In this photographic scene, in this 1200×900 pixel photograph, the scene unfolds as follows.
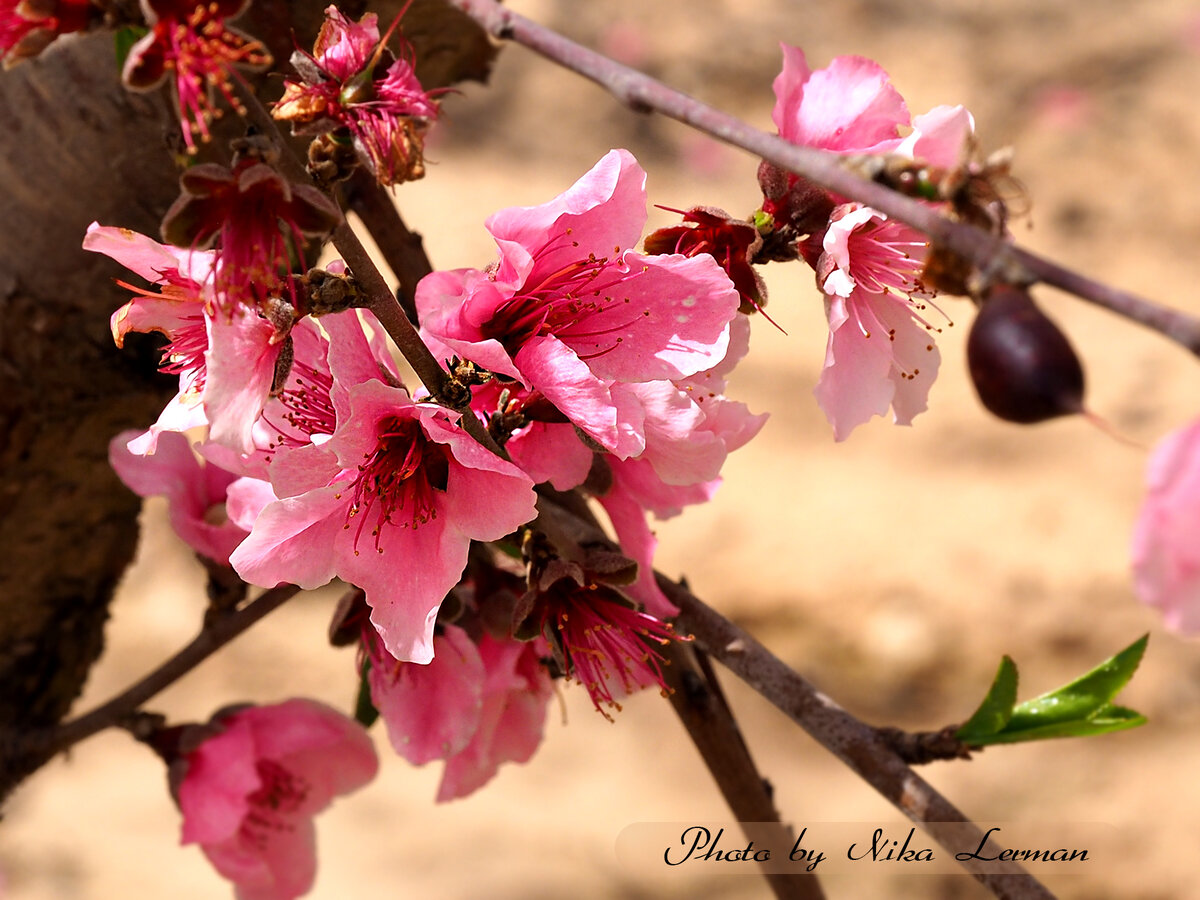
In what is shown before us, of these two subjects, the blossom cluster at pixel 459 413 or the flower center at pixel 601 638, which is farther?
the flower center at pixel 601 638

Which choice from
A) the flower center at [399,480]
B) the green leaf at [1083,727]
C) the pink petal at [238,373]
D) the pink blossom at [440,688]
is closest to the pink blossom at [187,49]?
the pink petal at [238,373]

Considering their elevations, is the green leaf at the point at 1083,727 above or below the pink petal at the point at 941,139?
below

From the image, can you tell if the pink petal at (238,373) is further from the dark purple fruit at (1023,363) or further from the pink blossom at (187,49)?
the dark purple fruit at (1023,363)

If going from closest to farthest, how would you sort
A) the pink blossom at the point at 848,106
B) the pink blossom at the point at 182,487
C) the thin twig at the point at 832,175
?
1. the thin twig at the point at 832,175
2. the pink blossom at the point at 848,106
3. the pink blossom at the point at 182,487

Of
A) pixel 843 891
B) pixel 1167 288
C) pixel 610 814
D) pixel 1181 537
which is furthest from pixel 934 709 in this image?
pixel 1181 537

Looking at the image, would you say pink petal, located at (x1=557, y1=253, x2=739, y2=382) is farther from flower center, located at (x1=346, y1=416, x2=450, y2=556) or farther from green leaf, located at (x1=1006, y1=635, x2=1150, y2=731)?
green leaf, located at (x1=1006, y1=635, x2=1150, y2=731)

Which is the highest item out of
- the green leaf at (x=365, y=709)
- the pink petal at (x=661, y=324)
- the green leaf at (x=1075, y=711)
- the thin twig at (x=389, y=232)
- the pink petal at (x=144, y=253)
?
the thin twig at (x=389, y=232)

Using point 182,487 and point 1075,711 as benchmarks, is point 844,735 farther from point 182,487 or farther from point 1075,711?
point 182,487

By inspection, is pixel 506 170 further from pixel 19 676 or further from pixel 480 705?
pixel 480 705
